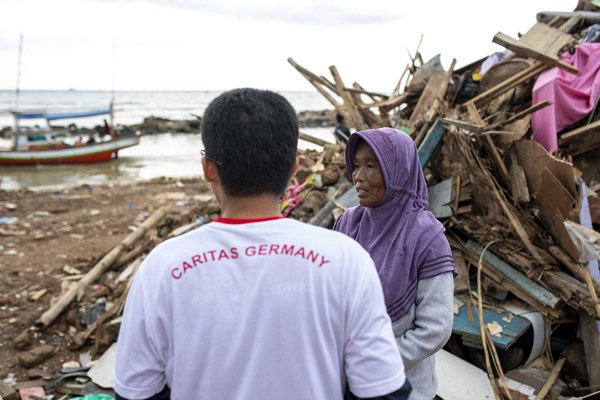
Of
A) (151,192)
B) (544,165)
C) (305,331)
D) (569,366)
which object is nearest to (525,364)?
(569,366)

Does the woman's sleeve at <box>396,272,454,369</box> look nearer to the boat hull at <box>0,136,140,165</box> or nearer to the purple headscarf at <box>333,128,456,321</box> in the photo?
the purple headscarf at <box>333,128,456,321</box>

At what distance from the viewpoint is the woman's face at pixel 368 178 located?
2.26 m

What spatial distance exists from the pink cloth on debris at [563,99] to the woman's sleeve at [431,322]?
11.5 ft

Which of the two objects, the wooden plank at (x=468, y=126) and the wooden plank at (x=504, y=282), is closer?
the wooden plank at (x=504, y=282)

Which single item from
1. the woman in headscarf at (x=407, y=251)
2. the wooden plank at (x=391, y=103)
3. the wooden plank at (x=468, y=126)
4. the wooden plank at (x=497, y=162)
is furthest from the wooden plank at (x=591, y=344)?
the wooden plank at (x=391, y=103)

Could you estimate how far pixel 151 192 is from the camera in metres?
14.0

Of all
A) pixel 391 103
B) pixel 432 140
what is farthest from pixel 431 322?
pixel 391 103

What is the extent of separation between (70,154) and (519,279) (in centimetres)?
2086

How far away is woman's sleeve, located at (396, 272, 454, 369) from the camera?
6.70 feet

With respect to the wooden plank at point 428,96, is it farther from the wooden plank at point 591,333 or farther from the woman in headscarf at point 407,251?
the woman in headscarf at point 407,251

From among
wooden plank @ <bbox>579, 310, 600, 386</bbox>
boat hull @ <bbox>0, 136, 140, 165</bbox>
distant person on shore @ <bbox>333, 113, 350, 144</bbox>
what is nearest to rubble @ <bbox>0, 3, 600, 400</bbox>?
wooden plank @ <bbox>579, 310, 600, 386</bbox>

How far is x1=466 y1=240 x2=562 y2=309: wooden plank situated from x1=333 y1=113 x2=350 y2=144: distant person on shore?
3.67 m

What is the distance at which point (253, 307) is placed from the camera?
47.4 inches

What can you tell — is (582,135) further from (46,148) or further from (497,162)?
(46,148)
